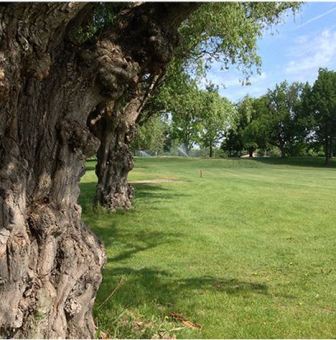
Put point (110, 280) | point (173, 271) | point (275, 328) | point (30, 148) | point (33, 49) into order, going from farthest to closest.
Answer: point (173, 271)
point (110, 280)
point (275, 328)
point (30, 148)
point (33, 49)

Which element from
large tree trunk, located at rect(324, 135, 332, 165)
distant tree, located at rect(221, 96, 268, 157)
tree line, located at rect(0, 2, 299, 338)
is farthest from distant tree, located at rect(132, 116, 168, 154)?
distant tree, located at rect(221, 96, 268, 157)

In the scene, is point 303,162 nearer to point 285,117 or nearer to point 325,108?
point 325,108

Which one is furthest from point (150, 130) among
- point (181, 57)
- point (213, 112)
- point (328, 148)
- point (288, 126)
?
point (288, 126)

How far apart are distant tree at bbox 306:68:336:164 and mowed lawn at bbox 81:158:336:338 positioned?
53.8m

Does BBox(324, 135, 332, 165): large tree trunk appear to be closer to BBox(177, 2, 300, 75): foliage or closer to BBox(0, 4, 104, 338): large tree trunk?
BBox(177, 2, 300, 75): foliage

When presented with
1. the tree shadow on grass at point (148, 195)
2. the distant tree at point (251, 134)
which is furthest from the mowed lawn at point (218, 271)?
the distant tree at point (251, 134)

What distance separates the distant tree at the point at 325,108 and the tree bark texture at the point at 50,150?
63.2 metres

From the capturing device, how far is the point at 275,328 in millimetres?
5711

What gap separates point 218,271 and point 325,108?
63.5 m

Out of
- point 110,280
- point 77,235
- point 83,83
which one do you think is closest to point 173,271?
point 110,280

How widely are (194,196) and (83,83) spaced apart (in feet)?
47.6

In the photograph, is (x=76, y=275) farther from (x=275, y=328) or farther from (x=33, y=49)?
(x=275, y=328)

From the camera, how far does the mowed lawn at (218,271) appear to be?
569 centimetres

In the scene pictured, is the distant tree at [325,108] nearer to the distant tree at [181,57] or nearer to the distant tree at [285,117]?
the distant tree at [285,117]
